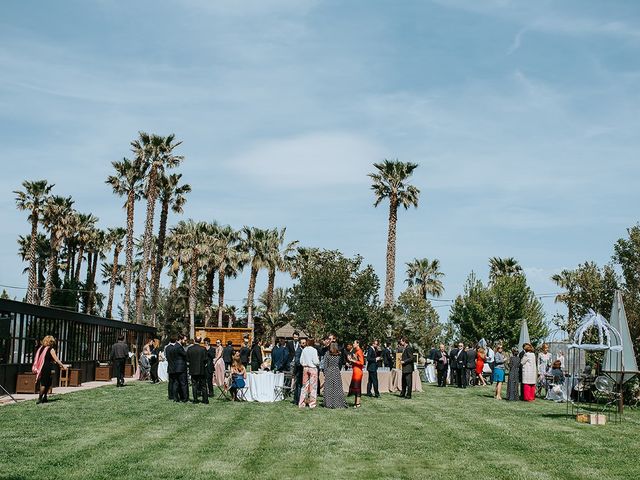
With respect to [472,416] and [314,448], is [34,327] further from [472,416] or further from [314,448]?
[314,448]

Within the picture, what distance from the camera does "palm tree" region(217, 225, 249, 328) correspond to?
7156 cm

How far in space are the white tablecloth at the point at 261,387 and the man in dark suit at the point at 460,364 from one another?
11213 mm

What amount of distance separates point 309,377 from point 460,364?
12.6m

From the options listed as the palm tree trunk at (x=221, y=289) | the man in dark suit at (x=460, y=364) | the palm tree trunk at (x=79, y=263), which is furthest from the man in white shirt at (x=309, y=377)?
the palm tree trunk at (x=79, y=263)

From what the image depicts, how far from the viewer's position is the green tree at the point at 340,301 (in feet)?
168

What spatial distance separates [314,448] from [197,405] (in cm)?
911

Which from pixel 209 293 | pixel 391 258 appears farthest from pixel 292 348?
pixel 209 293

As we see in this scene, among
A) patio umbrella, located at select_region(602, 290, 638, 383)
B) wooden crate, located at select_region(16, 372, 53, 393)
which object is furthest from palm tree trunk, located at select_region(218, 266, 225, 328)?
patio umbrella, located at select_region(602, 290, 638, 383)

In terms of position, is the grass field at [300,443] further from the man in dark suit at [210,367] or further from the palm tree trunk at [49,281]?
the palm tree trunk at [49,281]

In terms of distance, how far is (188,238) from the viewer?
71.4m

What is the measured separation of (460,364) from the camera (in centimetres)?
3353

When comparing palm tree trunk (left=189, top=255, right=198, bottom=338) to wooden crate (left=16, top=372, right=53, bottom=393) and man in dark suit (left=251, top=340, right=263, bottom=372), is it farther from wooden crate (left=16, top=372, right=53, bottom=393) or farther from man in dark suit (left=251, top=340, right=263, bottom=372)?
wooden crate (left=16, top=372, right=53, bottom=393)

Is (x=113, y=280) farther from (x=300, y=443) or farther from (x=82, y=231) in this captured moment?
(x=300, y=443)

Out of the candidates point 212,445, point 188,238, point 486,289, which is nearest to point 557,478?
point 212,445
